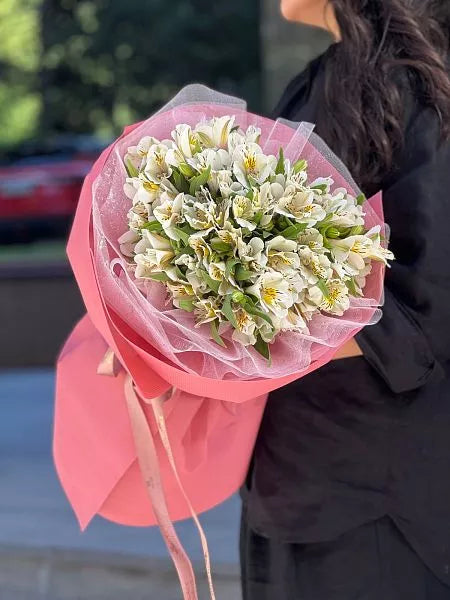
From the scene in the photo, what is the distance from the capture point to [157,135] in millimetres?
1374

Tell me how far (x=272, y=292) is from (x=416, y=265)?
0.37 meters

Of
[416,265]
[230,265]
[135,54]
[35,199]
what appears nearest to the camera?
[230,265]

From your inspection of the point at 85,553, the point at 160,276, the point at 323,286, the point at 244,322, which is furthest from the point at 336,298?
the point at 85,553

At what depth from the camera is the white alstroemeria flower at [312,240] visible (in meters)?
1.22

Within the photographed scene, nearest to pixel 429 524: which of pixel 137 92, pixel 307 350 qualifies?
pixel 307 350

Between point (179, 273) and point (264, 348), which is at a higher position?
point (179, 273)

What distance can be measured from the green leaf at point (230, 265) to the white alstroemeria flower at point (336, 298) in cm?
14

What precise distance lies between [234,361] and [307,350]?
105mm

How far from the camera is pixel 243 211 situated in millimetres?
1191

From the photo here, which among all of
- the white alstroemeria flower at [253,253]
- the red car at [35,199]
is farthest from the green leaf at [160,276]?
the red car at [35,199]

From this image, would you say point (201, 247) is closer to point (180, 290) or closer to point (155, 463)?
Result: point (180, 290)

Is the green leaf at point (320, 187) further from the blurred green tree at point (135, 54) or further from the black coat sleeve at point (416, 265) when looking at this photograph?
the blurred green tree at point (135, 54)

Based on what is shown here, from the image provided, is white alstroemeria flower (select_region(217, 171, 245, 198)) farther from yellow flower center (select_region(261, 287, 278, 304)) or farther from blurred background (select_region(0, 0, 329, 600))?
blurred background (select_region(0, 0, 329, 600))

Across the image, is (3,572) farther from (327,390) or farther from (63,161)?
(63,161)
